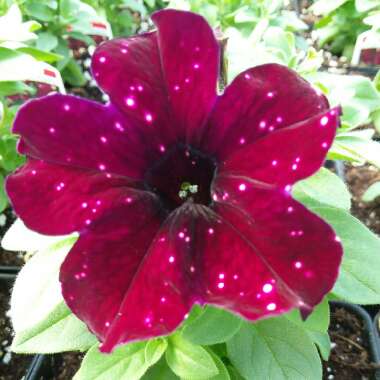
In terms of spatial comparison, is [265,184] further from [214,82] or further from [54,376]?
[54,376]

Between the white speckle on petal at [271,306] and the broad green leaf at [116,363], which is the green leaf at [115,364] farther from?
the white speckle on petal at [271,306]

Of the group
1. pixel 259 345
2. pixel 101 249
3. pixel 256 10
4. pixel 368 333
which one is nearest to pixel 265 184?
pixel 101 249

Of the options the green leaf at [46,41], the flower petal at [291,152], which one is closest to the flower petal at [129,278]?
the flower petal at [291,152]

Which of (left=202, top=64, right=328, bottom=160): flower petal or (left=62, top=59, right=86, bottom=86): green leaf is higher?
(left=202, top=64, right=328, bottom=160): flower petal

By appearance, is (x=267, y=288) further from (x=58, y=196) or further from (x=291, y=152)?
(x=58, y=196)

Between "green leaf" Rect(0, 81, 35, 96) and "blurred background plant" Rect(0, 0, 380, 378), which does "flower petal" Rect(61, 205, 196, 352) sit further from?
"green leaf" Rect(0, 81, 35, 96)

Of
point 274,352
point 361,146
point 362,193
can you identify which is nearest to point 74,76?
point 362,193

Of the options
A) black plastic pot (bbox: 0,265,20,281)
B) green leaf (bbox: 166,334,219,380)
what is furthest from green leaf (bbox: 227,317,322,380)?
black plastic pot (bbox: 0,265,20,281)
